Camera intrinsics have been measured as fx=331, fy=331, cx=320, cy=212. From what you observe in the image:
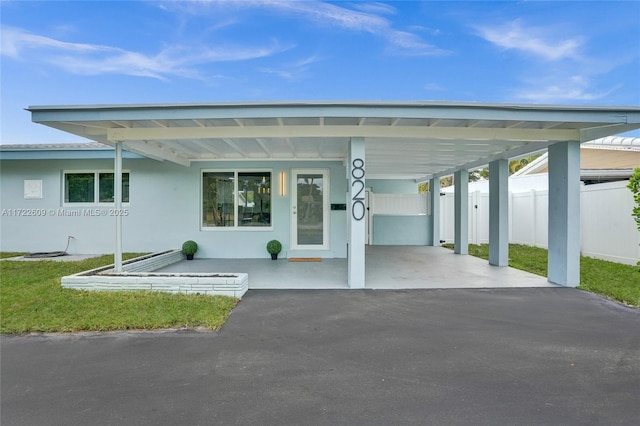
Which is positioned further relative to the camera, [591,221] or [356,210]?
[591,221]

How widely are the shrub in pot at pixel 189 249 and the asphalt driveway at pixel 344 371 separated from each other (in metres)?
4.56

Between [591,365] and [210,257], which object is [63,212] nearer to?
[210,257]

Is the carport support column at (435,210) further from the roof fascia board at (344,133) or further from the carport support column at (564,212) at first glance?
the roof fascia board at (344,133)

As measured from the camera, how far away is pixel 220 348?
3328 millimetres

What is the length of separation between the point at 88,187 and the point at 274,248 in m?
5.58

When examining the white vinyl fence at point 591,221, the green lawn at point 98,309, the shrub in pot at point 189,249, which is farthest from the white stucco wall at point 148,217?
the white vinyl fence at point 591,221

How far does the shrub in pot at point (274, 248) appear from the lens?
334 inches

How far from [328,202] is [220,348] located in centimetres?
573

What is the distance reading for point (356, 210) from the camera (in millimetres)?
5477

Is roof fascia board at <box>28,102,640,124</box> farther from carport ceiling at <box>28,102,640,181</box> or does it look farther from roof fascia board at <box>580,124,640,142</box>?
roof fascia board at <box>580,124,640,142</box>

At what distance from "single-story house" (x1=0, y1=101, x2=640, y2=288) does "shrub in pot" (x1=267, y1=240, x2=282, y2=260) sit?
0.23 metres

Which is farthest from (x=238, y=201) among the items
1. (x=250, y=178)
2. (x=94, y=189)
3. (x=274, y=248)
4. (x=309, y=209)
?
(x=94, y=189)

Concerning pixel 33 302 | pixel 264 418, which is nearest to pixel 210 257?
pixel 33 302

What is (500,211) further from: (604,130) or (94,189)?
(94,189)
